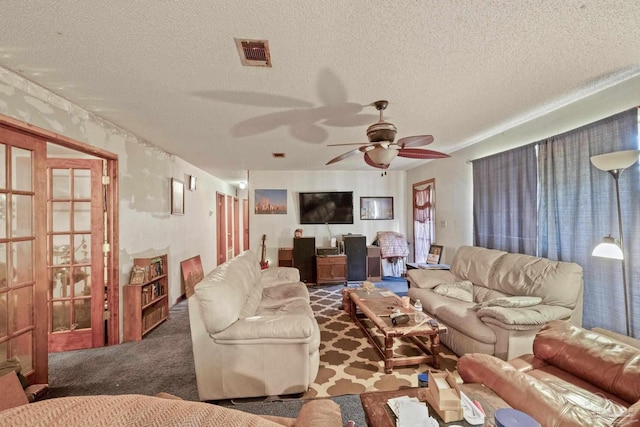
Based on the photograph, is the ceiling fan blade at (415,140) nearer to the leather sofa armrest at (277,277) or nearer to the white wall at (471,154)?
the white wall at (471,154)

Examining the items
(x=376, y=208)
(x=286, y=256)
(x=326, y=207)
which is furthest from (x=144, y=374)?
(x=376, y=208)

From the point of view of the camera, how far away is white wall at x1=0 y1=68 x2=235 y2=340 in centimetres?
201

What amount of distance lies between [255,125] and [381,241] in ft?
12.6

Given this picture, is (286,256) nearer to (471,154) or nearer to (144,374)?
(144,374)

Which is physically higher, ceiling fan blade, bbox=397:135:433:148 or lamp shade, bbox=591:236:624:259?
ceiling fan blade, bbox=397:135:433:148

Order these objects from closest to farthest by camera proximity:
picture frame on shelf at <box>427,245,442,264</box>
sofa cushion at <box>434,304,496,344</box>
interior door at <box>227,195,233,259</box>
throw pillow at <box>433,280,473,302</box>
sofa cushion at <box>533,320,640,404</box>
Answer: sofa cushion at <box>533,320,640,404</box>, sofa cushion at <box>434,304,496,344</box>, throw pillow at <box>433,280,473,302</box>, picture frame on shelf at <box>427,245,442,264</box>, interior door at <box>227,195,233,259</box>

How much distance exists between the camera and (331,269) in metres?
5.31

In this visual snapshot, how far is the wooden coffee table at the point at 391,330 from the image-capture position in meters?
2.28

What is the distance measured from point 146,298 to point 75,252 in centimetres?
90

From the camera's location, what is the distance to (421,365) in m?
2.42

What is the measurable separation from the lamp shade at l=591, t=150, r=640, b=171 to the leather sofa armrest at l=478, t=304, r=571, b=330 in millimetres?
1241

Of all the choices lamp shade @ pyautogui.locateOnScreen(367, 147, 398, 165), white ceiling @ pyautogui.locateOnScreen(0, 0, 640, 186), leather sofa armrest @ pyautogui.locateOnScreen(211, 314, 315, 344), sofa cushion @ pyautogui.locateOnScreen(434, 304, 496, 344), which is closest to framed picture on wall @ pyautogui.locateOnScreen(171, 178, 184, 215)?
white ceiling @ pyautogui.locateOnScreen(0, 0, 640, 186)

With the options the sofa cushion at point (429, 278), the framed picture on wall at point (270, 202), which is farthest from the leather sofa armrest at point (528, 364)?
the framed picture on wall at point (270, 202)

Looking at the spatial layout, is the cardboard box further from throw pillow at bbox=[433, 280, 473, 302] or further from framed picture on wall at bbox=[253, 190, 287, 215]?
framed picture on wall at bbox=[253, 190, 287, 215]
